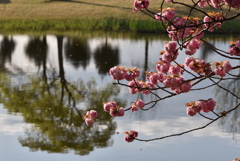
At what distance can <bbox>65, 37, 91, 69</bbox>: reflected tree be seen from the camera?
572 inches

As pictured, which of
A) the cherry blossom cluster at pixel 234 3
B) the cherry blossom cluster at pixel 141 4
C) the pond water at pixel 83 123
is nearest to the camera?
the cherry blossom cluster at pixel 234 3

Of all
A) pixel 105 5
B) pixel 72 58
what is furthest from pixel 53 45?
pixel 105 5

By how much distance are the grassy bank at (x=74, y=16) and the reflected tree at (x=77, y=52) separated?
4520 mm

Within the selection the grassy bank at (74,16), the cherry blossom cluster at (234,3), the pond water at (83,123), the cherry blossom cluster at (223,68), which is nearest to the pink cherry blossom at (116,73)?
the cherry blossom cluster at (223,68)

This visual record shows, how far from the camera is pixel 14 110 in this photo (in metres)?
8.10

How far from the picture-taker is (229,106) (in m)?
8.59

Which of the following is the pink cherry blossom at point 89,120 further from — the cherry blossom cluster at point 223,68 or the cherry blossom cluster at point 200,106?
the cherry blossom cluster at point 223,68

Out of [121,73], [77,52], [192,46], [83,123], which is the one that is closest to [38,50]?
[77,52]

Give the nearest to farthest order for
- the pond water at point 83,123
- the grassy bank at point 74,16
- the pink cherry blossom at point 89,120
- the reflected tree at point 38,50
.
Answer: the pink cherry blossom at point 89,120 < the pond water at point 83,123 < the reflected tree at point 38,50 < the grassy bank at point 74,16

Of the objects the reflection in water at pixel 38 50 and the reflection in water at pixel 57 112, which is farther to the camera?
the reflection in water at pixel 38 50

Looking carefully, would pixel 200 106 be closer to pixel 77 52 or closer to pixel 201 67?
pixel 201 67

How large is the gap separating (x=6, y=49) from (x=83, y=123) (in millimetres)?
11353

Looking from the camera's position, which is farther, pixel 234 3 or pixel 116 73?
pixel 116 73

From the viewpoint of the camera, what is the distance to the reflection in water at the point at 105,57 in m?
13.2
